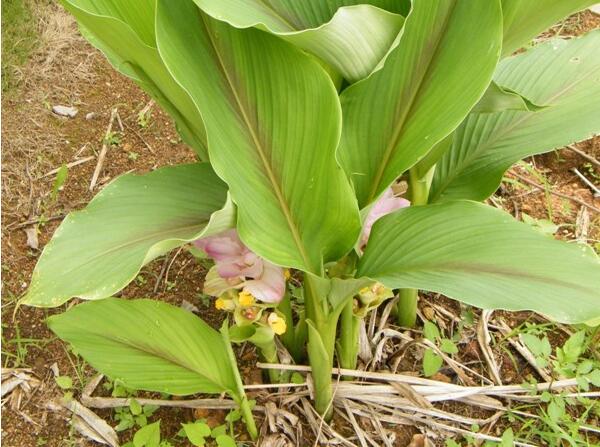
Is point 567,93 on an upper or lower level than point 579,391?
upper

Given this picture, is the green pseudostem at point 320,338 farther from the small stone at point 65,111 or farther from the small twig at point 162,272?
the small stone at point 65,111

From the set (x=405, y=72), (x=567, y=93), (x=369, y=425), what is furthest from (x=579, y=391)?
(x=405, y=72)

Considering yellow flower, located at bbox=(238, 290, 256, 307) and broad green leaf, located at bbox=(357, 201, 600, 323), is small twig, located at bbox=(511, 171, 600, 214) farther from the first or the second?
yellow flower, located at bbox=(238, 290, 256, 307)

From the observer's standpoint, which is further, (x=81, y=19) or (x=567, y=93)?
(x=567, y=93)

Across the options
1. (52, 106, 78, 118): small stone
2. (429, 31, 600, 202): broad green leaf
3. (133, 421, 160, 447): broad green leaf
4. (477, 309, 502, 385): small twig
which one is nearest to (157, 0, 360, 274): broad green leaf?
(429, 31, 600, 202): broad green leaf

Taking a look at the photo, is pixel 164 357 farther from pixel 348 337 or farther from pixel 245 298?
pixel 348 337

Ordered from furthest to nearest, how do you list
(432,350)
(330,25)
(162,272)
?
(162,272), (432,350), (330,25)

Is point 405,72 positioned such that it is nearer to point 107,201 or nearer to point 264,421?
point 107,201

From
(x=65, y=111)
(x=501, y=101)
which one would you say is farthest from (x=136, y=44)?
(x=65, y=111)

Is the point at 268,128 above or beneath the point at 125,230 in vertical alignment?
above
